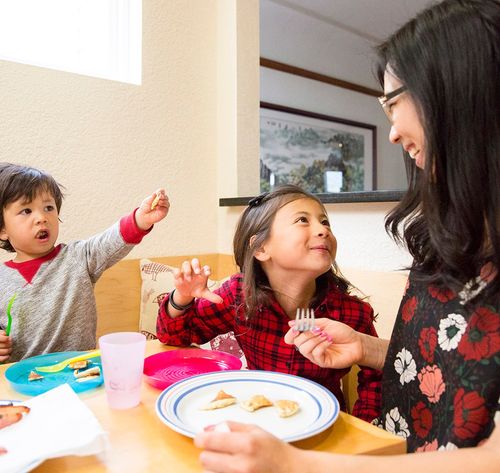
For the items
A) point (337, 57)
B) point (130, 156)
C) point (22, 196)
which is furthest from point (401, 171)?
point (22, 196)

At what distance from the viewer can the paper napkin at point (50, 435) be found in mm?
526

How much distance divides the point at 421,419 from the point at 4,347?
1004 mm

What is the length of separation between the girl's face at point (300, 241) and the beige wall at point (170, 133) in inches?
16.6

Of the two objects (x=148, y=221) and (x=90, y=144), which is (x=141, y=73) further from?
(x=148, y=221)

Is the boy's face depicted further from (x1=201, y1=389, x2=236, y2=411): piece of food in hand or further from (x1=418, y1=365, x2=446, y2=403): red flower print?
(x1=418, y1=365, x2=446, y2=403): red flower print

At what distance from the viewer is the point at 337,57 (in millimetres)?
3412

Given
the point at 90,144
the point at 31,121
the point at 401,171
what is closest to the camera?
the point at 31,121

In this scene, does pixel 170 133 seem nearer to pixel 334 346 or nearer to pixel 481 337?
pixel 334 346

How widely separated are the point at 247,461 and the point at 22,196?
109cm

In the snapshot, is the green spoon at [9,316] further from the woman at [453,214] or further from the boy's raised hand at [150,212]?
the woman at [453,214]

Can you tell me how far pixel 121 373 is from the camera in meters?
0.72

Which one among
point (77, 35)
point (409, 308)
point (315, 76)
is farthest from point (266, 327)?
point (315, 76)

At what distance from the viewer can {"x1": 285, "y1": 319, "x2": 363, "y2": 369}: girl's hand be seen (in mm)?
857

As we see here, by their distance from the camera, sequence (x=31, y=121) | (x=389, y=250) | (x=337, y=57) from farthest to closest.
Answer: (x=337, y=57) < (x=31, y=121) < (x=389, y=250)
